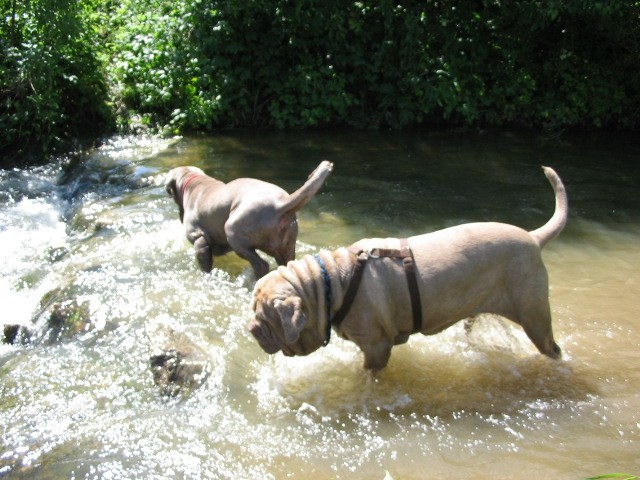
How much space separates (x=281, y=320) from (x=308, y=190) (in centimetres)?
159

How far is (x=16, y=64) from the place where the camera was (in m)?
11.3

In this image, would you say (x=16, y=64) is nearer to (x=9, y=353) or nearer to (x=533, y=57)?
(x=9, y=353)

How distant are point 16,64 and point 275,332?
9.19 m

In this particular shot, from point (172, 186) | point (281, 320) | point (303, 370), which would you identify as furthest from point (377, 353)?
point (172, 186)

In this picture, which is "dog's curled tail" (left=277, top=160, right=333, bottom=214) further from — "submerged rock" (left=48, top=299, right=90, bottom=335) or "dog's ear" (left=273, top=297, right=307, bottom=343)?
"submerged rock" (left=48, top=299, right=90, bottom=335)

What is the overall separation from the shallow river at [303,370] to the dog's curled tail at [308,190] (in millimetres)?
951

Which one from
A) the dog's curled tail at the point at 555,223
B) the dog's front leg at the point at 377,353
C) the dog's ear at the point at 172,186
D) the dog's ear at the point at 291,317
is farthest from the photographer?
the dog's ear at the point at 172,186

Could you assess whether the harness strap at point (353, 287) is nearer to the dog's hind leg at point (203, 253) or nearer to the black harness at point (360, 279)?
the black harness at point (360, 279)

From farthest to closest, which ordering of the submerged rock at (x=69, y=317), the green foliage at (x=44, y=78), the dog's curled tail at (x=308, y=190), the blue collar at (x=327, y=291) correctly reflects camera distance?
the green foliage at (x=44, y=78)
the submerged rock at (x=69, y=317)
the dog's curled tail at (x=308, y=190)
the blue collar at (x=327, y=291)

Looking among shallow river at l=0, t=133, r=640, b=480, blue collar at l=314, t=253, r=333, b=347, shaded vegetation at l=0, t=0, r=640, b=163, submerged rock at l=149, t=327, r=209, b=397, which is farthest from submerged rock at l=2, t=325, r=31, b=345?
shaded vegetation at l=0, t=0, r=640, b=163

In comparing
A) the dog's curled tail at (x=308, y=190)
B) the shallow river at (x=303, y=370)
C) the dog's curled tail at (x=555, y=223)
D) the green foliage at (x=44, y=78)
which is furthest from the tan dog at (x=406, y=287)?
the green foliage at (x=44, y=78)

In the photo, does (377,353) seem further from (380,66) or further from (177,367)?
(380,66)

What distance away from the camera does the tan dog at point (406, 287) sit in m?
4.38

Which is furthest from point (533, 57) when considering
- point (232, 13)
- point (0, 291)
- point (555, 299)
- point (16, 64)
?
point (0, 291)
